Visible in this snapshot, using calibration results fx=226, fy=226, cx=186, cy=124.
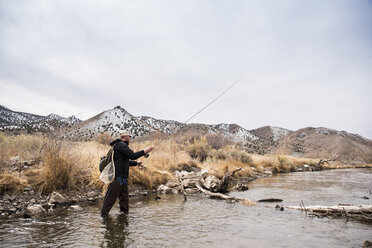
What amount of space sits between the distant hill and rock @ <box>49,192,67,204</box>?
1.90m

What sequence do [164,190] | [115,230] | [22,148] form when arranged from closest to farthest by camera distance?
[115,230], [164,190], [22,148]

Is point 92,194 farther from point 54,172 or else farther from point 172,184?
point 172,184

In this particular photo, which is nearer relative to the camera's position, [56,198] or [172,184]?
[56,198]

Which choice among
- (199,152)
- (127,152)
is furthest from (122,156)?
(199,152)

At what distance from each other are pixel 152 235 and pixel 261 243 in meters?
1.98

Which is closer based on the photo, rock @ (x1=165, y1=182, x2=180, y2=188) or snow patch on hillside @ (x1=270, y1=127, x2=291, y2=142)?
rock @ (x1=165, y1=182, x2=180, y2=188)

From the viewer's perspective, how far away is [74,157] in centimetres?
771

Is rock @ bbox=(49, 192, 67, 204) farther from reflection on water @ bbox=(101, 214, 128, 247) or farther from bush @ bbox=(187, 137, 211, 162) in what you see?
bush @ bbox=(187, 137, 211, 162)

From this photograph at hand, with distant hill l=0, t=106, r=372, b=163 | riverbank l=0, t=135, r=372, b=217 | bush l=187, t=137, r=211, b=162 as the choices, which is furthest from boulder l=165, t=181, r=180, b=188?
bush l=187, t=137, r=211, b=162

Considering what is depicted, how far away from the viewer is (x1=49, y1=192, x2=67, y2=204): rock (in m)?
6.41

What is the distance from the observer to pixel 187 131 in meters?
36.4

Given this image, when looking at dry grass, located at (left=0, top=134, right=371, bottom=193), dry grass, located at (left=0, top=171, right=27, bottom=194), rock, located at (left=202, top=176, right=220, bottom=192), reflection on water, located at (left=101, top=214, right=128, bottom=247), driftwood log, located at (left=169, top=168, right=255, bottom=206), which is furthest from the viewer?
rock, located at (left=202, top=176, right=220, bottom=192)

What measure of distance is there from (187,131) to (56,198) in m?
30.2

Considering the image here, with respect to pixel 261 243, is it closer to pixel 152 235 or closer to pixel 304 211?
pixel 152 235
